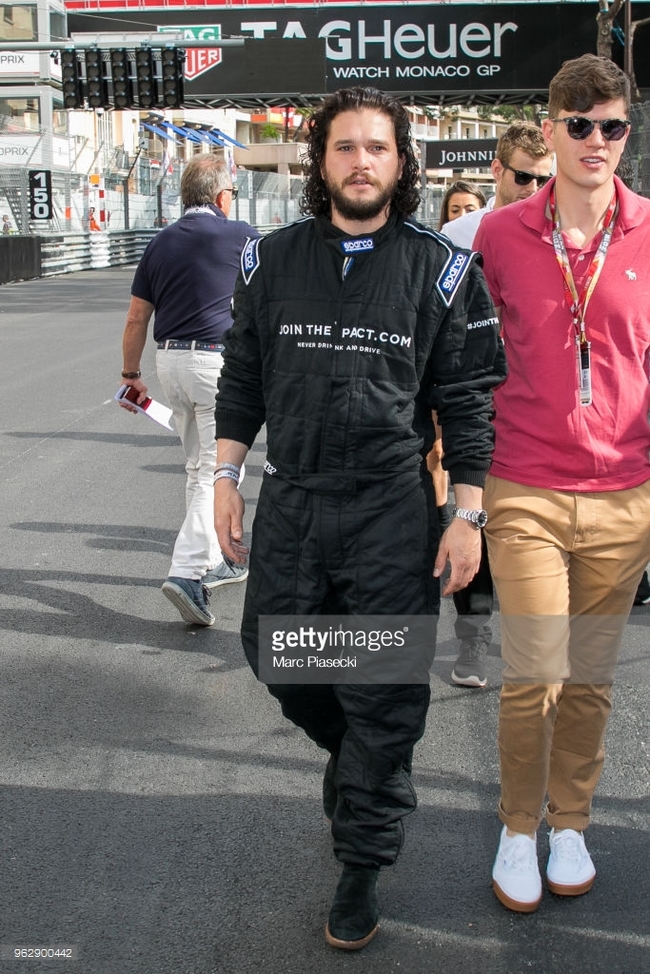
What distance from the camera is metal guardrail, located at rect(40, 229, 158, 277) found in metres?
30.7

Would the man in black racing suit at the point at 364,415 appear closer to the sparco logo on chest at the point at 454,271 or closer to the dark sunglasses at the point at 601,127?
the sparco logo on chest at the point at 454,271

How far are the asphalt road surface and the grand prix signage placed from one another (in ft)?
113

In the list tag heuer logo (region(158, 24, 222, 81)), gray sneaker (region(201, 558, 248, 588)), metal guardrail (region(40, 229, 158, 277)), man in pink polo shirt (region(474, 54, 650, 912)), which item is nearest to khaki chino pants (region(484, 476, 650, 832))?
man in pink polo shirt (region(474, 54, 650, 912))

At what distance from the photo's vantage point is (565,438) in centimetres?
310

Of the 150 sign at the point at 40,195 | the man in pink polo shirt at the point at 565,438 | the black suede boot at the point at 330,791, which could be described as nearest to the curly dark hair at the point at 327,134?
the man in pink polo shirt at the point at 565,438

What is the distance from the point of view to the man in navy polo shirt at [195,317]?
532 centimetres

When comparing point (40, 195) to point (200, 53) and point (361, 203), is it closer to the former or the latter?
point (200, 53)

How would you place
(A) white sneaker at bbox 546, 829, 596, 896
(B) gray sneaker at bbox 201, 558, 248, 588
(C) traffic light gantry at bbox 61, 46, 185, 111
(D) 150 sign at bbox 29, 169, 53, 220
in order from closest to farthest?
(A) white sneaker at bbox 546, 829, 596, 896, (B) gray sneaker at bbox 201, 558, 248, 588, (D) 150 sign at bbox 29, 169, 53, 220, (C) traffic light gantry at bbox 61, 46, 185, 111

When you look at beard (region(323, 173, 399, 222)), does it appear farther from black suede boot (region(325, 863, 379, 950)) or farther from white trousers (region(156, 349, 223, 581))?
white trousers (region(156, 349, 223, 581))

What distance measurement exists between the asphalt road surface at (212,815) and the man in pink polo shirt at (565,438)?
0.21 meters

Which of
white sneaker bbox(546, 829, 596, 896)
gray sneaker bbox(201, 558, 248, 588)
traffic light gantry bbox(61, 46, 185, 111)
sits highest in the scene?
traffic light gantry bbox(61, 46, 185, 111)

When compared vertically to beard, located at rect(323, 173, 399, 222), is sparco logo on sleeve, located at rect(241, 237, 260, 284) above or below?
below

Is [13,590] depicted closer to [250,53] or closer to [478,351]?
[478,351]

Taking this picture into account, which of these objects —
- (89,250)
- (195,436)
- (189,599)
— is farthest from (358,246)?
(89,250)
